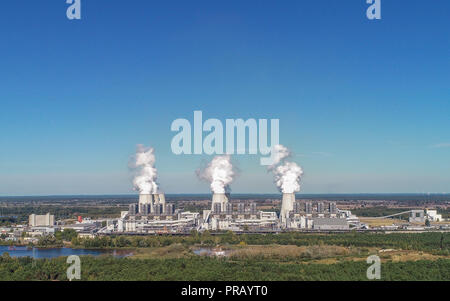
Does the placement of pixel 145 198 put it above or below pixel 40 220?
above

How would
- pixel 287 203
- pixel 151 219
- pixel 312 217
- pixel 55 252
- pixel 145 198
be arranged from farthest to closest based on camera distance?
pixel 145 198
pixel 287 203
pixel 151 219
pixel 312 217
pixel 55 252

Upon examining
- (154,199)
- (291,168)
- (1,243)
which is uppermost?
(291,168)

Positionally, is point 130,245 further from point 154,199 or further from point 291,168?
point 291,168

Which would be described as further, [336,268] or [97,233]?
[97,233]

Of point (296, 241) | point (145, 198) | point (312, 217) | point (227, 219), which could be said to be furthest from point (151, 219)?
point (296, 241)

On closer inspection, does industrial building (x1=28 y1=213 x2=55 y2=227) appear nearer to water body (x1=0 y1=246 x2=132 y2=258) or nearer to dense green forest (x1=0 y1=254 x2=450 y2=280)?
water body (x1=0 y1=246 x2=132 y2=258)

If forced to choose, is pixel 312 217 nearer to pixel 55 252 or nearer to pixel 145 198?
pixel 145 198

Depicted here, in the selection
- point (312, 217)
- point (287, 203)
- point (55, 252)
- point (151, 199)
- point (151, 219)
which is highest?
point (151, 199)

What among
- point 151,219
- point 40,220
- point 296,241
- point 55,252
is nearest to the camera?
point 55,252
